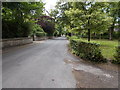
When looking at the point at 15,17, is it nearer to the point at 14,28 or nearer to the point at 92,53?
the point at 14,28

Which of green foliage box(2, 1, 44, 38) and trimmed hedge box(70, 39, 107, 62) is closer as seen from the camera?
trimmed hedge box(70, 39, 107, 62)

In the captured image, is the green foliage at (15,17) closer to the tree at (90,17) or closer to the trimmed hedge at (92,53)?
the tree at (90,17)

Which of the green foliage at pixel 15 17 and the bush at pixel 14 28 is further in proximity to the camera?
the bush at pixel 14 28

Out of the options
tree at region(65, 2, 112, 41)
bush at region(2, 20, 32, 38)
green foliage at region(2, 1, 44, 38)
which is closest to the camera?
tree at region(65, 2, 112, 41)

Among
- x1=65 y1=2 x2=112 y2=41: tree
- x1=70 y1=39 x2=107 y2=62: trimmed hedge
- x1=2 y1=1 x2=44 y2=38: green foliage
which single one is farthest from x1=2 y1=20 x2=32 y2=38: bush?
x1=70 y1=39 x2=107 y2=62: trimmed hedge

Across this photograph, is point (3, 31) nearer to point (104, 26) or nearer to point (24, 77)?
point (24, 77)

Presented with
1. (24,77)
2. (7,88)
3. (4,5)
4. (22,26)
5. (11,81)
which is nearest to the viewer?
(7,88)

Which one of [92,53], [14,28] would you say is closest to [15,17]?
[14,28]

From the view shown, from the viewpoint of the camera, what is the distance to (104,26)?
9.02m

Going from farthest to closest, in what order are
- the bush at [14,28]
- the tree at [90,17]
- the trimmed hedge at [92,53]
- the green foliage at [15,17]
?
the bush at [14,28] → the green foliage at [15,17] → the tree at [90,17] → the trimmed hedge at [92,53]

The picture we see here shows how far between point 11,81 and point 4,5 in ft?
25.7

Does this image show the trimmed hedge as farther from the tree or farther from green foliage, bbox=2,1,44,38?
green foliage, bbox=2,1,44,38

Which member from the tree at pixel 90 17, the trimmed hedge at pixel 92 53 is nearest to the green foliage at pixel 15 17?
the tree at pixel 90 17

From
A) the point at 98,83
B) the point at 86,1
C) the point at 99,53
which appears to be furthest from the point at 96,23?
the point at 98,83
